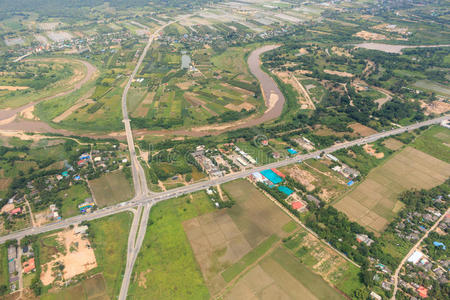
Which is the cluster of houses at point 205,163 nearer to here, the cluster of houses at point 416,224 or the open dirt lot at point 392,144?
the cluster of houses at point 416,224

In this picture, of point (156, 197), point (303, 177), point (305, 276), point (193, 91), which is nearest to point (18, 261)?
point (156, 197)

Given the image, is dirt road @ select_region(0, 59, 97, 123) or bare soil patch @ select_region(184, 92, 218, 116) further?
dirt road @ select_region(0, 59, 97, 123)

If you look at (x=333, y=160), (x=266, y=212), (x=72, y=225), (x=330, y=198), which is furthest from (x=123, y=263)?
(x=333, y=160)

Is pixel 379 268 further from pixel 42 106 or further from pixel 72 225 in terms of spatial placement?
pixel 42 106

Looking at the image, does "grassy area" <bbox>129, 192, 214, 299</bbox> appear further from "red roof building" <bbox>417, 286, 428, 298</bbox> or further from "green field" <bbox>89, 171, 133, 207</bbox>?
"red roof building" <bbox>417, 286, 428, 298</bbox>

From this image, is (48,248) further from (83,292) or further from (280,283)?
(280,283)

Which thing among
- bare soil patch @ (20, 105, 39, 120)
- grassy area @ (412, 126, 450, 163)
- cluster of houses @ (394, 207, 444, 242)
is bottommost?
grassy area @ (412, 126, 450, 163)

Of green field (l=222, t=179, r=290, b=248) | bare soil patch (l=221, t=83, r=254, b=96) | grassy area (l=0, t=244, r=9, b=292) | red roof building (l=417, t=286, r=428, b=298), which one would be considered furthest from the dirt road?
red roof building (l=417, t=286, r=428, b=298)
